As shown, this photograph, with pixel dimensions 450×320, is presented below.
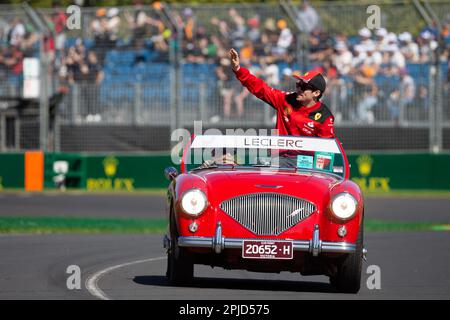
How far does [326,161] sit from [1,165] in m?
17.3

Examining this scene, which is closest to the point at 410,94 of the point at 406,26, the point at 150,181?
the point at 406,26

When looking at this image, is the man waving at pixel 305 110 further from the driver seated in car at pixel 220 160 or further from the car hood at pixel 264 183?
the car hood at pixel 264 183

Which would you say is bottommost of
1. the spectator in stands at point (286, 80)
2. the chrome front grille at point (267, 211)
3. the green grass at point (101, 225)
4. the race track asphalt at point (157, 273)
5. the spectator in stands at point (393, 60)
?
the green grass at point (101, 225)

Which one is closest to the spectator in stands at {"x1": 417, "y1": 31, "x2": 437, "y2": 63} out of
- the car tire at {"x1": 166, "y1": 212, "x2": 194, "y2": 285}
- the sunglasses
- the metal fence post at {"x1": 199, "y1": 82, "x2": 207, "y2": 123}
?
the metal fence post at {"x1": 199, "y1": 82, "x2": 207, "y2": 123}

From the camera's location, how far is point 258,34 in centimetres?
2509

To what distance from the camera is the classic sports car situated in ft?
28.9

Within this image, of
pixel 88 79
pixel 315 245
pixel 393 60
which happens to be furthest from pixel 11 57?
pixel 315 245

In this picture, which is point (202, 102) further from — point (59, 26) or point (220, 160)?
point (220, 160)

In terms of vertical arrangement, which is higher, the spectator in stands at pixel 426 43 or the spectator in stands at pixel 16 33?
the spectator in stands at pixel 16 33

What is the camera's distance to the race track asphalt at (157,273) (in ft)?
28.8

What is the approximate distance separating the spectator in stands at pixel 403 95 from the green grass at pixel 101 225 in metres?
6.86

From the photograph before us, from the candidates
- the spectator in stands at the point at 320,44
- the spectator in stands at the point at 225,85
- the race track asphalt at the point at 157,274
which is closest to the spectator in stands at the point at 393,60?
the spectator in stands at the point at 320,44

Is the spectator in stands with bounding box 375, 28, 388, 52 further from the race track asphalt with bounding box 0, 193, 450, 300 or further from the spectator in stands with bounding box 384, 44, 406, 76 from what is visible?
the race track asphalt with bounding box 0, 193, 450, 300
